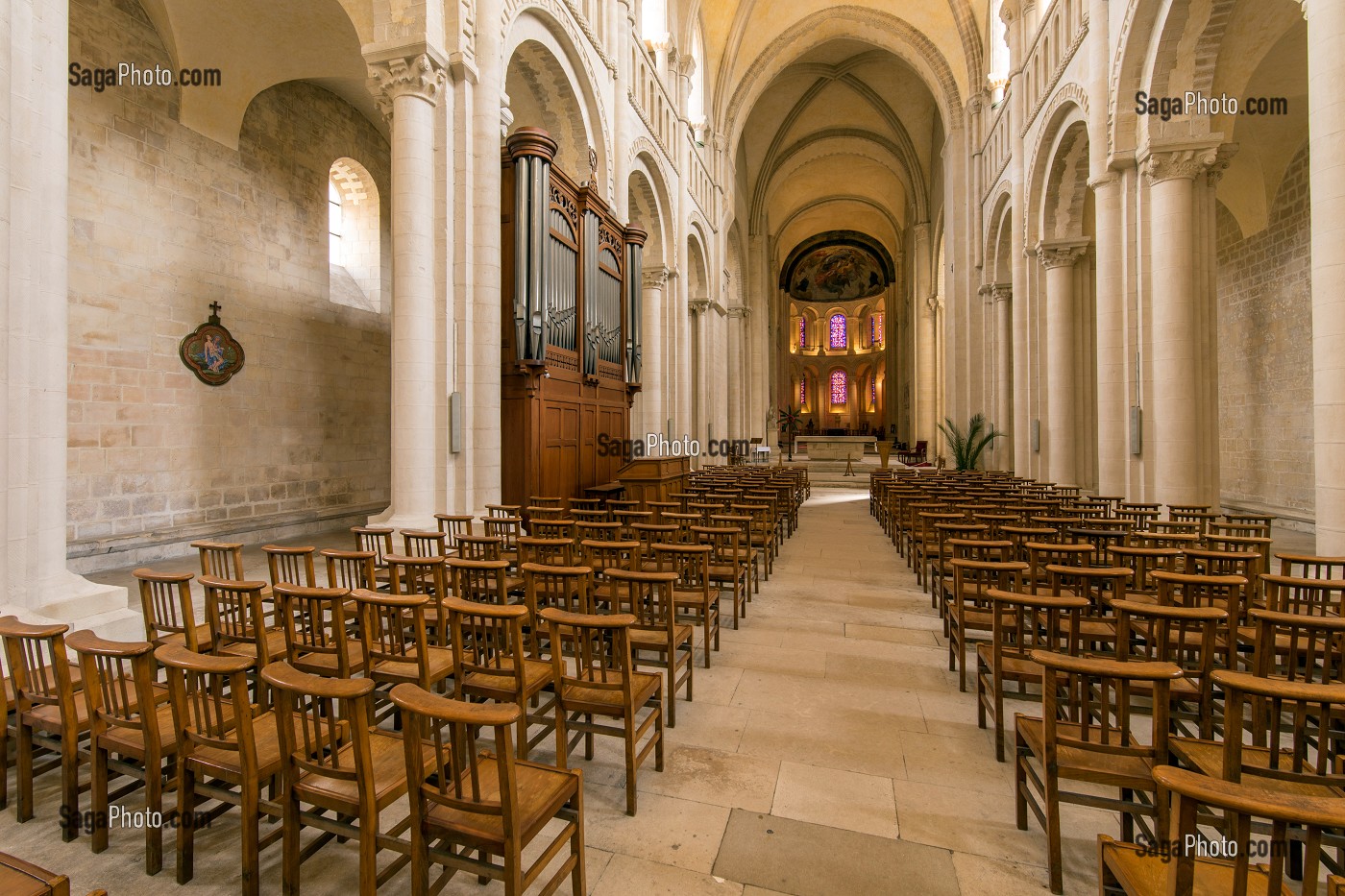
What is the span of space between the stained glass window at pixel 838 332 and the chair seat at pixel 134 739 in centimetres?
4067

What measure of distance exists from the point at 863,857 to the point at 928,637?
2.94 meters

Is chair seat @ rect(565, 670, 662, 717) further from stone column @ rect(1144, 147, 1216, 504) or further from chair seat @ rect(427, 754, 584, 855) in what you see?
stone column @ rect(1144, 147, 1216, 504)

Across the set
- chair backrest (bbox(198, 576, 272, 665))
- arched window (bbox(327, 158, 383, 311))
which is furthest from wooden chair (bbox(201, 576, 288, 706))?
arched window (bbox(327, 158, 383, 311))

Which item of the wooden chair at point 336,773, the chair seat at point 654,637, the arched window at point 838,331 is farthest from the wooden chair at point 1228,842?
the arched window at point 838,331

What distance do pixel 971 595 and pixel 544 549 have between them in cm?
289

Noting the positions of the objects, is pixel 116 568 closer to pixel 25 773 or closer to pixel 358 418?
pixel 358 418

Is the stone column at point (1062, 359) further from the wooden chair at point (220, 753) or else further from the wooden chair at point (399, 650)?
the wooden chair at point (220, 753)

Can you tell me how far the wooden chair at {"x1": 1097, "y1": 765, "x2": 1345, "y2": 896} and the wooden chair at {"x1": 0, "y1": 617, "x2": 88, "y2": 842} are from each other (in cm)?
340

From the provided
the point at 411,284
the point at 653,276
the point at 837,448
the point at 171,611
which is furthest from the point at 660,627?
the point at 837,448

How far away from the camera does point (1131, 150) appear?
8625 mm

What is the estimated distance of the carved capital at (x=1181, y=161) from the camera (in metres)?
7.89

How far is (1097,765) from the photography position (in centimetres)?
223

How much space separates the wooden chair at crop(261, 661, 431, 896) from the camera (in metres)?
1.81

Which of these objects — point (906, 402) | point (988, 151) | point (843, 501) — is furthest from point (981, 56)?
point (906, 402)
